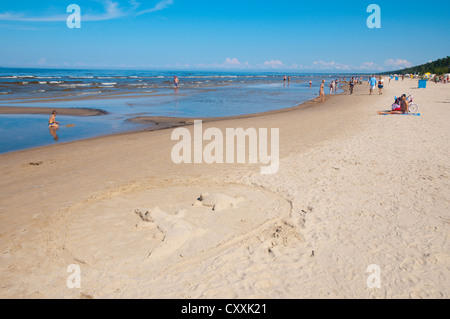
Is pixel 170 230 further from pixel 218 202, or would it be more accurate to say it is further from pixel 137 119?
pixel 137 119

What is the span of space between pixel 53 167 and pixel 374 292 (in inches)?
323

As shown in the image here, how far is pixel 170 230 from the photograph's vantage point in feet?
15.2

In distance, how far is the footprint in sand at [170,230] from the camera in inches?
166

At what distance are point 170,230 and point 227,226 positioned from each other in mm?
941

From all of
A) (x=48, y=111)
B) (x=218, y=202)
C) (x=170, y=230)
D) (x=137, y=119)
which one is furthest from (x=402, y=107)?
(x=48, y=111)

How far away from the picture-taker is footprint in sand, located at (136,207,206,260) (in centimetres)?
423

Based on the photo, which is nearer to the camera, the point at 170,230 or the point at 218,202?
the point at 170,230

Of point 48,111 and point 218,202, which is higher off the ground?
point 48,111

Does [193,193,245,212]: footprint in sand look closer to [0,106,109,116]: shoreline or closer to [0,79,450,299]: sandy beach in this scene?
[0,79,450,299]: sandy beach

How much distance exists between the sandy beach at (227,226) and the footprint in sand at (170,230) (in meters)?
0.02

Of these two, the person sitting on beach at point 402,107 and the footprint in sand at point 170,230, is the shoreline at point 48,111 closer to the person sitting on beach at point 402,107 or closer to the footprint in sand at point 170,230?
the footprint in sand at point 170,230

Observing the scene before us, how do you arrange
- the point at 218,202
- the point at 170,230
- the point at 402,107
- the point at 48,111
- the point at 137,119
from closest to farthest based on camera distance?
the point at 170,230, the point at 218,202, the point at 402,107, the point at 137,119, the point at 48,111
